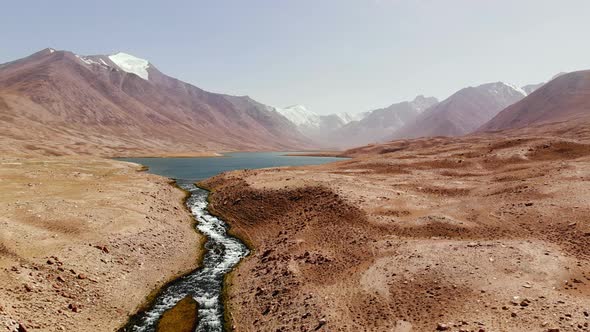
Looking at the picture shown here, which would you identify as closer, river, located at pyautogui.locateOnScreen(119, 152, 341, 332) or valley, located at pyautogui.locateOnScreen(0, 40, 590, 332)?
valley, located at pyautogui.locateOnScreen(0, 40, 590, 332)

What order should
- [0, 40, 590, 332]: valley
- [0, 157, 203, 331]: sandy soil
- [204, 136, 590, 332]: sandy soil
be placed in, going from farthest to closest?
[0, 157, 203, 331]: sandy soil, [0, 40, 590, 332]: valley, [204, 136, 590, 332]: sandy soil

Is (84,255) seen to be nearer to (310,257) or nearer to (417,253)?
(310,257)

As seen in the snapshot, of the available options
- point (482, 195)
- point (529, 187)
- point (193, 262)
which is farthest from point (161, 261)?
point (529, 187)

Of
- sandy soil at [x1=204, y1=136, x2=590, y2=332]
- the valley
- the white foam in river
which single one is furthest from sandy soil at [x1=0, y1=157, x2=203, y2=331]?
sandy soil at [x1=204, y1=136, x2=590, y2=332]

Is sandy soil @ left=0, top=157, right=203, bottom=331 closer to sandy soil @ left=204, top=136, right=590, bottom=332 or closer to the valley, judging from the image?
the valley

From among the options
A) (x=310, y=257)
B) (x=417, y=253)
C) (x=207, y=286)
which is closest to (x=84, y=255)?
(x=207, y=286)

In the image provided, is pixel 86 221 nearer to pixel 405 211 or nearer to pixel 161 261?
pixel 161 261

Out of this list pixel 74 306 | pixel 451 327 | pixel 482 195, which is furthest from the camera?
pixel 482 195

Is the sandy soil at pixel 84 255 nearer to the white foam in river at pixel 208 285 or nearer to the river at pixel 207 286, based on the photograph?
the river at pixel 207 286
